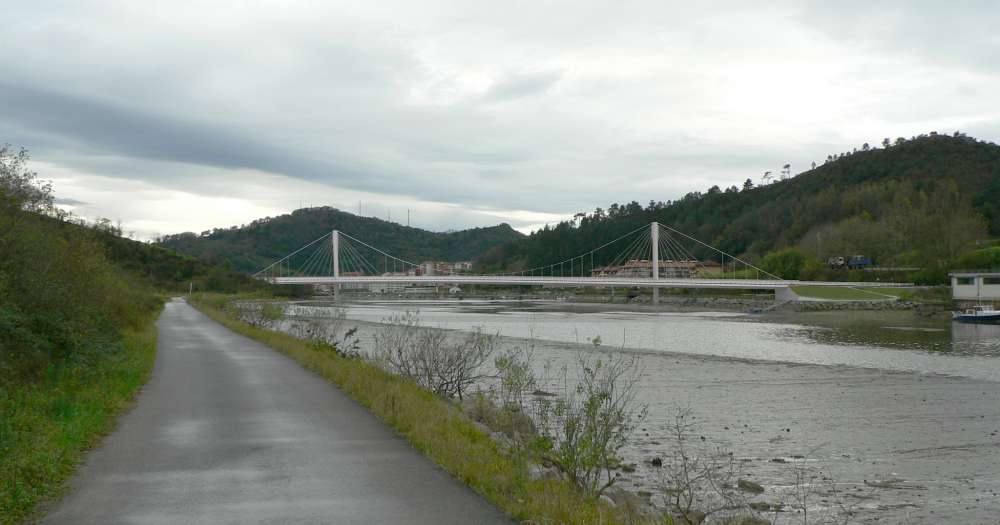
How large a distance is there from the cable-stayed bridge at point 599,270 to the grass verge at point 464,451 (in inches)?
2122

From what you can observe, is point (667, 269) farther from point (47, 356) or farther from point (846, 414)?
point (47, 356)

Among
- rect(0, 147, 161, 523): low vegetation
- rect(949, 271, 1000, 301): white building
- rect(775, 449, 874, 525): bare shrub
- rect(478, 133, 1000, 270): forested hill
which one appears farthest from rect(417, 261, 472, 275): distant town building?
rect(775, 449, 874, 525): bare shrub

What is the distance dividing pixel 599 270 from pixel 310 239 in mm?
51819

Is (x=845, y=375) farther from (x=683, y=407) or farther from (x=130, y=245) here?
Answer: (x=130, y=245)

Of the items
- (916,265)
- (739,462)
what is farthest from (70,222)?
(916,265)

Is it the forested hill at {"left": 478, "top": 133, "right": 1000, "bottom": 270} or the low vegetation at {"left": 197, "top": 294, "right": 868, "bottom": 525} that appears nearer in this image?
the low vegetation at {"left": 197, "top": 294, "right": 868, "bottom": 525}

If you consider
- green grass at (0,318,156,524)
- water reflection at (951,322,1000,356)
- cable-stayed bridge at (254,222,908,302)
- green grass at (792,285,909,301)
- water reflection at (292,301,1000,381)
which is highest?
cable-stayed bridge at (254,222,908,302)

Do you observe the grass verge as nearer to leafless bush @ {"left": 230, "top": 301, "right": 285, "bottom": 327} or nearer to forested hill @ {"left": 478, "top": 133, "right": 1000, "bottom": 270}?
leafless bush @ {"left": 230, "top": 301, "right": 285, "bottom": 327}

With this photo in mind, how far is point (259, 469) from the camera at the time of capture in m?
7.46

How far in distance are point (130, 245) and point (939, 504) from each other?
82.2 meters

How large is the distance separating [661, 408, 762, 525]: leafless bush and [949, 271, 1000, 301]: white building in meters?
56.3

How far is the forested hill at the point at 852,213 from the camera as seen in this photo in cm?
8281

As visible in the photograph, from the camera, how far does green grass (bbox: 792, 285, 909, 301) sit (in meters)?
68.4

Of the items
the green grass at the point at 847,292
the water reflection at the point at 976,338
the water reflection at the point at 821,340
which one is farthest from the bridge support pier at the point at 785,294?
the water reflection at the point at 976,338
